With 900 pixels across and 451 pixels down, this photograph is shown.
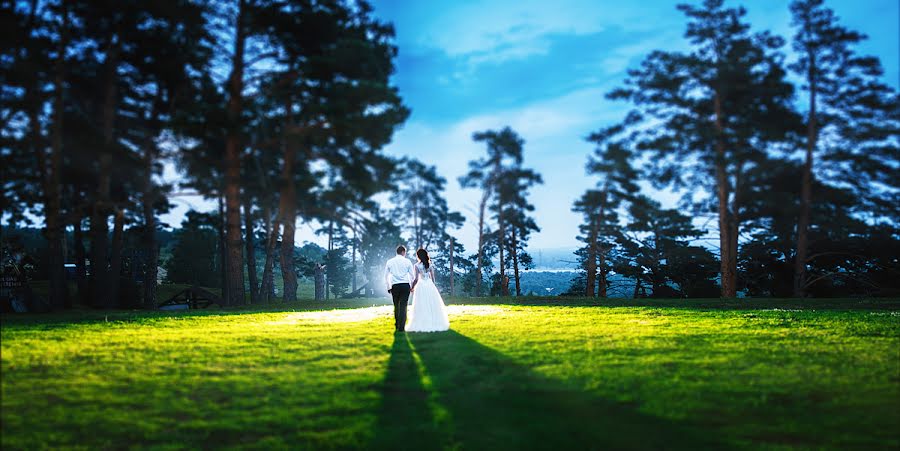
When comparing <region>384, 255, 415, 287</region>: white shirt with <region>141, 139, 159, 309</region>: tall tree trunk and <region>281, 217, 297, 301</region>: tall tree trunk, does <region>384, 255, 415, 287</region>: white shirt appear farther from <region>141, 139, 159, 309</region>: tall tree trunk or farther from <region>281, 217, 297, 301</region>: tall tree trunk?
<region>141, 139, 159, 309</region>: tall tree trunk

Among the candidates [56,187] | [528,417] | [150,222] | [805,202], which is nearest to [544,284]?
[805,202]

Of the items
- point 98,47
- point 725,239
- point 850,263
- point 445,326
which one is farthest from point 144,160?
point 850,263

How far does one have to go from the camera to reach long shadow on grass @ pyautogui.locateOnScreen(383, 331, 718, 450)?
16.4ft

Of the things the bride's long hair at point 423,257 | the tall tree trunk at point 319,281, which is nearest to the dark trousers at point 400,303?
the bride's long hair at point 423,257

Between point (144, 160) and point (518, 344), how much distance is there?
2079 cm

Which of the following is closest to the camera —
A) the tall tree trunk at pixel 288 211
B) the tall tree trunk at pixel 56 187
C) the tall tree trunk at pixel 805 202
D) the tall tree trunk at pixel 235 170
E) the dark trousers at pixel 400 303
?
the dark trousers at pixel 400 303

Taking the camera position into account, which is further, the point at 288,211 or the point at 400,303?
the point at 288,211

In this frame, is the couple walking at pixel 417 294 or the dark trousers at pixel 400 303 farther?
the dark trousers at pixel 400 303

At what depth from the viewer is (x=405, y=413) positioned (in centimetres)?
574

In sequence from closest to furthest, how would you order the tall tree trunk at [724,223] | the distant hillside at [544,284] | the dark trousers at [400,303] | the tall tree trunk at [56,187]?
the dark trousers at [400,303] < the tall tree trunk at [56,187] < the tall tree trunk at [724,223] < the distant hillside at [544,284]

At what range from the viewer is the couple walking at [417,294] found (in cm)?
1248

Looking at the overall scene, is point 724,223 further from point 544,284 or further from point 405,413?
point 544,284

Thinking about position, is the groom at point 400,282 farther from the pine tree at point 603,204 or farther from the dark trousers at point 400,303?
the pine tree at point 603,204

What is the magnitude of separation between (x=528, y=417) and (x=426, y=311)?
698cm
